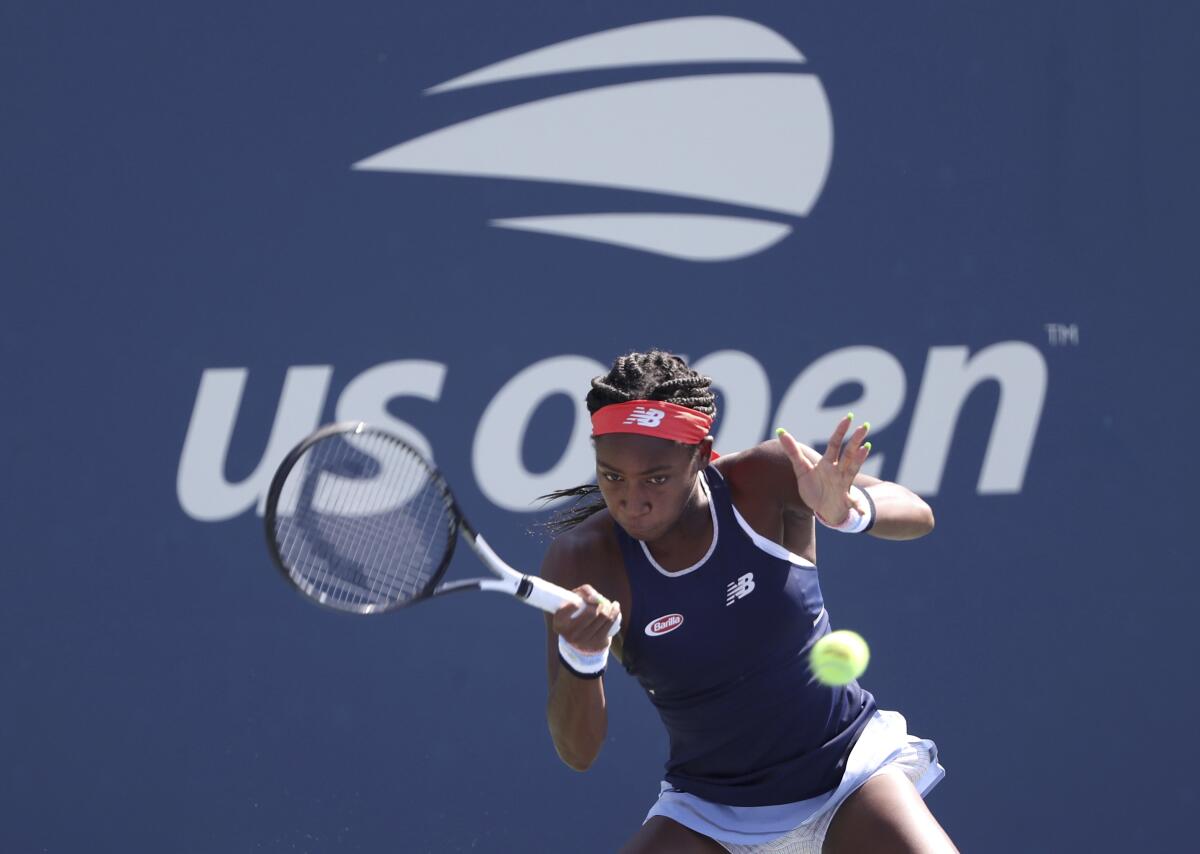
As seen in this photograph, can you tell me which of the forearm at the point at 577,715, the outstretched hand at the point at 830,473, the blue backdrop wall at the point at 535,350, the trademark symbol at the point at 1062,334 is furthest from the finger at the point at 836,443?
the trademark symbol at the point at 1062,334

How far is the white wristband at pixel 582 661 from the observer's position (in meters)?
2.68

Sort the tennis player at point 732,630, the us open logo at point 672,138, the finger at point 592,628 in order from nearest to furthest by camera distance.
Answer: the finger at point 592,628, the tennis player at point 732,630, the us open logo at point 672,138

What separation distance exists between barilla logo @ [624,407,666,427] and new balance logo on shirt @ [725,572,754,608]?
37 centimetres

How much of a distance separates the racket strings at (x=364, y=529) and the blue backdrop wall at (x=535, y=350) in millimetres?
1365

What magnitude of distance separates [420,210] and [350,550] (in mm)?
1718

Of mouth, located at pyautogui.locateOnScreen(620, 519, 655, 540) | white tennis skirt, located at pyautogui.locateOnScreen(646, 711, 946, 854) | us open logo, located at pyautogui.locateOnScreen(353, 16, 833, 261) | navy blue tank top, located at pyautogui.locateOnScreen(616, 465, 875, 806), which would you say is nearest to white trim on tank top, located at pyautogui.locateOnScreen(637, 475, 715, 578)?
navy blue tank top, located at pyautogui.locateOnScreen(616, 465, 875, 806)

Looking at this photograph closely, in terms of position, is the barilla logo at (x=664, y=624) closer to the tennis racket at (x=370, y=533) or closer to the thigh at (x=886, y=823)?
the tennis racket at (x=370, y=533)

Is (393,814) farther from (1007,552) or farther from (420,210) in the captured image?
(1007,552)

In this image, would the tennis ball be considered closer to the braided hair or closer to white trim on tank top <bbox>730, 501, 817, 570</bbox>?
white trim on tank top <bbox>730, 501, 817, 570</bbox>

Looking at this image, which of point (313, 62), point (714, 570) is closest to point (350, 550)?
point (714, 570)

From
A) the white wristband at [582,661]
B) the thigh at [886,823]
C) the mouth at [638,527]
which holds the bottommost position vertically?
the thigh at [886,823]

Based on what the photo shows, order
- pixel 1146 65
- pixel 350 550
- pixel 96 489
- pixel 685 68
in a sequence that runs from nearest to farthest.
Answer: pixel 350 550 < pixel 96 489 < pixel 685 68 < pixel 1146 65

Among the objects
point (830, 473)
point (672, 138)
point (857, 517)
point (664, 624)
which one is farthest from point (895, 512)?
point (672, 138)

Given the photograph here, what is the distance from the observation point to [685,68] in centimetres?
452
